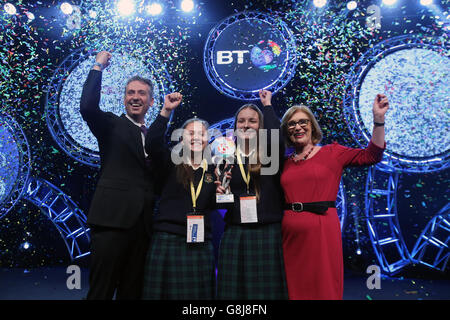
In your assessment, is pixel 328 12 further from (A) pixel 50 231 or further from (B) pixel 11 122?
(A) pixel 50 231

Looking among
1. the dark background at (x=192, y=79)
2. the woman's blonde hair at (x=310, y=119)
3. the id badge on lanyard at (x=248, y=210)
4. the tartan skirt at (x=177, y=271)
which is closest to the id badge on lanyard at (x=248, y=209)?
the id badge on lanyard at (x=248, y=210)

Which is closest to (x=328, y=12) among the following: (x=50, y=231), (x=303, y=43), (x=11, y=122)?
(x=303, y=43)

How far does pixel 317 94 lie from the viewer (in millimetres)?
3289

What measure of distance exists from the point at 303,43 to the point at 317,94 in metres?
0.64

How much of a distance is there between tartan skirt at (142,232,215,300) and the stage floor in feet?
5.02

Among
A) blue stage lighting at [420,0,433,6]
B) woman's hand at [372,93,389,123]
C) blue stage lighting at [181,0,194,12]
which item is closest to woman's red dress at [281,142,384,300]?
woman's hand at [372,93,389,123]

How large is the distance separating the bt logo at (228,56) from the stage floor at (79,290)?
9.11 ft

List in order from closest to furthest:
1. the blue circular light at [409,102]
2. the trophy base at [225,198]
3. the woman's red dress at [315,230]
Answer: the woman's red dress at [315,230]
the trophy base at [225,198]
the blue circular light at [409,102]

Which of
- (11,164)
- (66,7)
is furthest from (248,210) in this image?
(66,7)

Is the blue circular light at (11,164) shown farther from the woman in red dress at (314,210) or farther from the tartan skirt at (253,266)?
the woman in red dress at (314,210)

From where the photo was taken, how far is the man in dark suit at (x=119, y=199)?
5.40 ft

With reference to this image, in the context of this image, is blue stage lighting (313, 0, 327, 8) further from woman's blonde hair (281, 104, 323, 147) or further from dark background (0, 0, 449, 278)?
woman's blonde hair (281, 104, 323, 147)

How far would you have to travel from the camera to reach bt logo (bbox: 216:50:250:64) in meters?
3.39

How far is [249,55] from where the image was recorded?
3.38 meters
